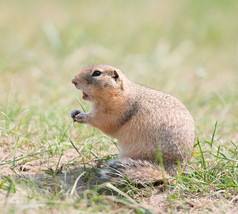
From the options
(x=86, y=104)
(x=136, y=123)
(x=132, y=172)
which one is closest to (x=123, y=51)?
(x=86, y=104)

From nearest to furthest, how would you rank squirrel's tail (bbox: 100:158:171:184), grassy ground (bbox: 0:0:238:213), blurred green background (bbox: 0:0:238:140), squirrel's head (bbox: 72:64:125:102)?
1. grassy ground (bbox: 0:0:238:213)
2. squirrel's tail (bbox: 100:158:171:184)
3. squirrel's head (bbox: 72:64:125:102)
4. blurred green background (bbox: 0:0:238:140)

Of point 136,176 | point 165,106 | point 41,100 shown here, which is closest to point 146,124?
point 165,106

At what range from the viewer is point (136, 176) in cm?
367

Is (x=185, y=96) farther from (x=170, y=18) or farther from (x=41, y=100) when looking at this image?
(x=170, y=18)

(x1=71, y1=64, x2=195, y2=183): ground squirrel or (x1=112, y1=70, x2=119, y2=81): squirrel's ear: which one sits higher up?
(x1=112, y1=70, x2=119, y2=81): squirrel's ear

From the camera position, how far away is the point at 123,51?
30.1 ft

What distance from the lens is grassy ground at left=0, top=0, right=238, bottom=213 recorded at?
11.5ft

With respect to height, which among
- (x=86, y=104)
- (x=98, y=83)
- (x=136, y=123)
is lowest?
(x=86, y=104)

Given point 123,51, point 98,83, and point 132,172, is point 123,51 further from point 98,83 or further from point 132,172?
point 132,172

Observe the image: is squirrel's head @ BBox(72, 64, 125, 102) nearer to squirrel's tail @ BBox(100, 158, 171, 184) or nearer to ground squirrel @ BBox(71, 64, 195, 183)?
ground squirrel @ BBox(71, 64, 195, 183)

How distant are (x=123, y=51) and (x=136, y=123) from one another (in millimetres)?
5358

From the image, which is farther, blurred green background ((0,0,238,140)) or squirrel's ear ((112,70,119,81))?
blurred green background ((0,0,238,140))

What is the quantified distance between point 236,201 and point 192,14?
29.0 feet

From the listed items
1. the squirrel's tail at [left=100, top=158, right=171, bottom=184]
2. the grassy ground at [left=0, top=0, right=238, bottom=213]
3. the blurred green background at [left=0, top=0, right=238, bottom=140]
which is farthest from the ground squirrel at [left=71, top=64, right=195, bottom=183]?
the blurred green background at [left=0, top=0, right=238, bottom=140]
